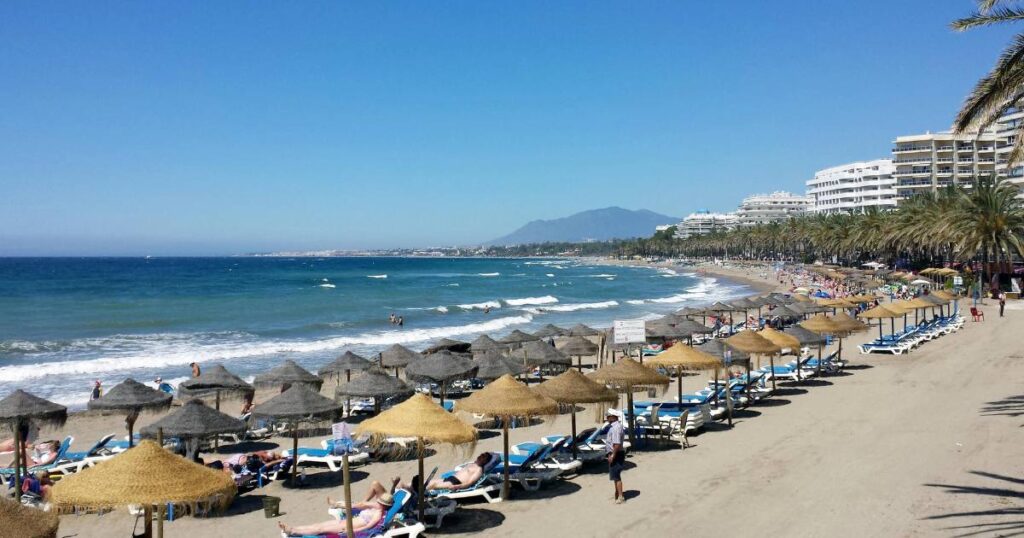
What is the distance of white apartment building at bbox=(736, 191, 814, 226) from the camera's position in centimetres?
16725

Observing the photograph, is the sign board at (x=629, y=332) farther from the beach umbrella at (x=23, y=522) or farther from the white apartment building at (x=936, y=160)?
the white apartment building at (x=936, y=160)

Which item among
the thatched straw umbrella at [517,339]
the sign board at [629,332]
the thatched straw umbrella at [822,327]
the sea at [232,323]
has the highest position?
the sign board at [629,332]

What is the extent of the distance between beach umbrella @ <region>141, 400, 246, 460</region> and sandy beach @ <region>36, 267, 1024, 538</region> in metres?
1.14

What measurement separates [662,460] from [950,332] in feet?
71.3

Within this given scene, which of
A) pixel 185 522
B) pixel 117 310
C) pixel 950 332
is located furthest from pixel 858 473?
pixel 117 310

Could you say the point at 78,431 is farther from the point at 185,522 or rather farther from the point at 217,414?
the point at 185,522

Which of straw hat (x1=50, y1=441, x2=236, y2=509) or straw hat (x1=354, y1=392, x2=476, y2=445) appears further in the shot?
straw hat (x1=354, y1=392, x2=476, y2=445)

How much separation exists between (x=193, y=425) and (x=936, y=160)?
9913 cm

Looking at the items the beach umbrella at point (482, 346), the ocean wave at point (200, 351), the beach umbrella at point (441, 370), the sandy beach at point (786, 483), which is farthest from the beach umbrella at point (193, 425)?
the ocean wave at point (200, 351)

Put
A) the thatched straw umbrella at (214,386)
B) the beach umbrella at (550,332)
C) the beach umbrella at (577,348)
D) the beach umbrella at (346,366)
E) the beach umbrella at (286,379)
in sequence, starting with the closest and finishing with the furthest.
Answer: the thatched straw umbrella at (214,386)
the beach umbrella at (286,379)
the beach umbrella at (346,366)
the beach umbrella at (577,348)
the beach umbrella at (550,332)

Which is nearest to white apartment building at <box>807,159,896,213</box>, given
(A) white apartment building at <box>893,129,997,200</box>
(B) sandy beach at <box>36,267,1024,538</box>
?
(A) white apartment building at <box>893,129,997,200</box>

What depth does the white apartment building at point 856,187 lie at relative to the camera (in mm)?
103500

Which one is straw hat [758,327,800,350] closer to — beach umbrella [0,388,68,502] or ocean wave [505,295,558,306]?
beach umbrella [0,388,68,502]

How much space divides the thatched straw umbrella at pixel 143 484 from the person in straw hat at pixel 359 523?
168 cm
